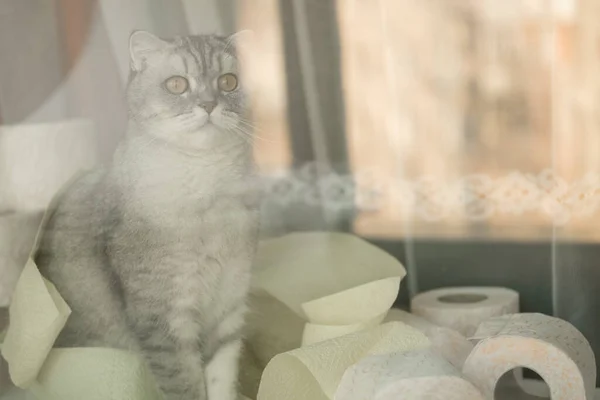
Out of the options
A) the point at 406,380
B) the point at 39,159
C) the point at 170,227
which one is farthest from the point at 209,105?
the point at 406,380

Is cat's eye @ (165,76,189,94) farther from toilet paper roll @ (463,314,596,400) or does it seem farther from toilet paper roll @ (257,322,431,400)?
toilet paper roll @ (463,314,596,400)

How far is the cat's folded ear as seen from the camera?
901 mm

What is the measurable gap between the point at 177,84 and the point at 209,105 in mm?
49

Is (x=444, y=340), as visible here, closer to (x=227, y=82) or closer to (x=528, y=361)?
(x=528, y=361)

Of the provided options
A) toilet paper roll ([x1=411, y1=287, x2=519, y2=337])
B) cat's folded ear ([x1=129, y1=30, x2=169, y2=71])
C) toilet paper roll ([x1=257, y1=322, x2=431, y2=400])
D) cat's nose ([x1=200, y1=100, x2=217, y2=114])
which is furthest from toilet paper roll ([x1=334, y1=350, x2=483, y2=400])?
cat's folded ear ([x1=129, y1=30, x2=169, y2=71])

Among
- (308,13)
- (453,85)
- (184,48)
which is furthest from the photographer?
(453,85)

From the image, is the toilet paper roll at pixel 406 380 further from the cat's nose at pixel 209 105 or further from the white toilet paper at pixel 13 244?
the white toilet paper at pixel 13 244

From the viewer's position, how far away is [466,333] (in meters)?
1.09

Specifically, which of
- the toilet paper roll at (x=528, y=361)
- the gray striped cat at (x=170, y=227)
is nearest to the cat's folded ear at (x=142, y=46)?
the gray striped cat at (x=170, y=227)

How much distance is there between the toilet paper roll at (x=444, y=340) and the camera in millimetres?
953

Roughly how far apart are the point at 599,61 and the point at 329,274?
51 centimetres

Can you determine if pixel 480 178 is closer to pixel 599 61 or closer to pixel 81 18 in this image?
pixel 599 61

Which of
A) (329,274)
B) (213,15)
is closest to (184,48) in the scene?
(213,15)

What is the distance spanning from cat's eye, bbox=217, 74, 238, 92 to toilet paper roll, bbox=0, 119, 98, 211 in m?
0.20
